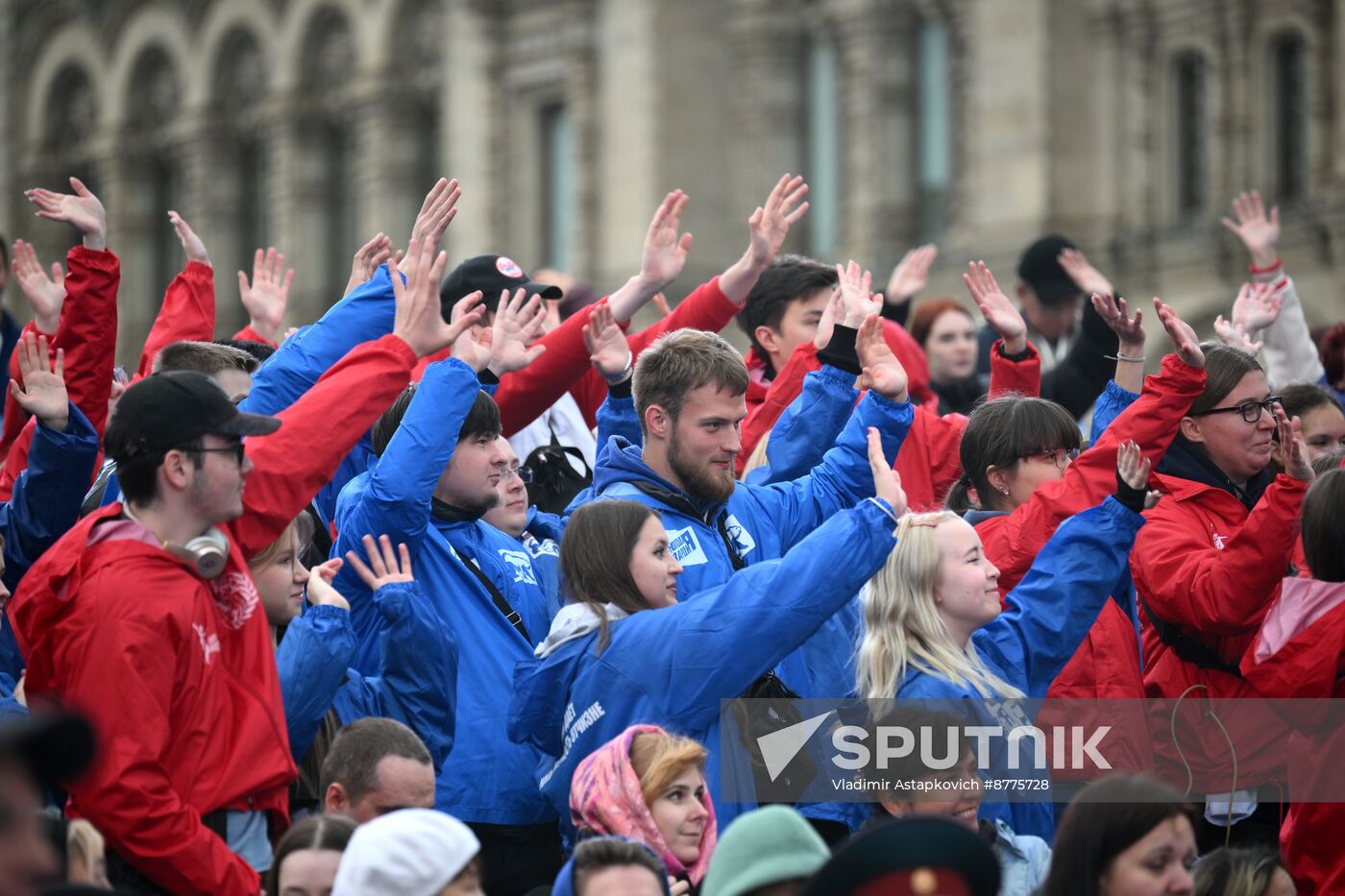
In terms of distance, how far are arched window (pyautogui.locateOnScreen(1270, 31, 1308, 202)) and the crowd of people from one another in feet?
38.3

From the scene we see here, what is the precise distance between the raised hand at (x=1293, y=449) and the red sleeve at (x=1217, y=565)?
10 centimetres

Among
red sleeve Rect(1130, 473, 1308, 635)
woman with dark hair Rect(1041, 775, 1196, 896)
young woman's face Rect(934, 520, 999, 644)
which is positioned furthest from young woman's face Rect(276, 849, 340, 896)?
red sleeve Rect(1130, 473, 1308, 635)

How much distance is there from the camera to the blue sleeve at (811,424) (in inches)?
269

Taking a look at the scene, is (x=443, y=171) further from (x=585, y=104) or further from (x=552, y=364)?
(x=552, y=364)

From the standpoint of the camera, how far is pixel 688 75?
A: 23938mm

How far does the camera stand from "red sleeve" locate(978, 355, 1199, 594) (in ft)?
20.6

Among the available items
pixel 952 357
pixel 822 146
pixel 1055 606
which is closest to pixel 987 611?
pixel 1055 606

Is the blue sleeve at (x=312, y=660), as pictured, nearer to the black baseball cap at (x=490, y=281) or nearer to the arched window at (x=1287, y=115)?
the black baseball cap at (x=490, y=281)

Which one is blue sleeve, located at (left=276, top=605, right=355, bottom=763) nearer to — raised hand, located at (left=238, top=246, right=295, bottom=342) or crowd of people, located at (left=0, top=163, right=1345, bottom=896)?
crowd of people, located at (left=0, top=163, right=1345, bottom=896)

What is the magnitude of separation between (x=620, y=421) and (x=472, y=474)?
0.82m

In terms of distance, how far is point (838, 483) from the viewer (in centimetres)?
649

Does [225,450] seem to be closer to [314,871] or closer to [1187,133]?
[314,871]

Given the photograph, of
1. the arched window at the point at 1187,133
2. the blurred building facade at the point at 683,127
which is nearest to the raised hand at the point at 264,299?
the blurred building facade at the point at 683,127

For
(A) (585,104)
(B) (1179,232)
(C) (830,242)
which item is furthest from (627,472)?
(A) (585,104)
